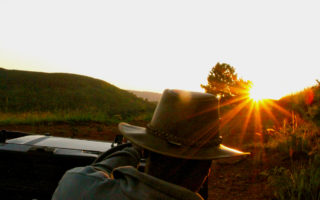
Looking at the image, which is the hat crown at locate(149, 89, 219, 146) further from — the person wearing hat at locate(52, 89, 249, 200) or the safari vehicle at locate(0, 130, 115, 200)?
the safari vehicle at locate(0, 130, 115, 200)

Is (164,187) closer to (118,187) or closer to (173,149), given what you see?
(118,187)

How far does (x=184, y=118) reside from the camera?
1727 mm

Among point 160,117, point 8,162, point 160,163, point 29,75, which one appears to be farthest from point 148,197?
point 29,75

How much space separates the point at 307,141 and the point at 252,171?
1361mm

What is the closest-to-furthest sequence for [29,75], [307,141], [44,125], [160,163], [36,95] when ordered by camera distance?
[160,163] < [307,141] < [44,125] < [36,95] < [29,75]

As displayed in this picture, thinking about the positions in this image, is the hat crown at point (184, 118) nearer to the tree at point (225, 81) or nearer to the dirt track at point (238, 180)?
the dirt track at point (238, 180)

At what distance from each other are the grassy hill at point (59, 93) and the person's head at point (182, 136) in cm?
4444

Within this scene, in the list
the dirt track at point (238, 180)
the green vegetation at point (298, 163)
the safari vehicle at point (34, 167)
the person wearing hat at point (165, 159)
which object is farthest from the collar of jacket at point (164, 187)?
the green vegetation at point (298, 163)

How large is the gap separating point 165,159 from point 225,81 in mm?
41984

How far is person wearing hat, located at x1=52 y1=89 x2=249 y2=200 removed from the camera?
1.34 metres

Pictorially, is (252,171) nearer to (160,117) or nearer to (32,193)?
(32,193)

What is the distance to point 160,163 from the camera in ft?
5.16

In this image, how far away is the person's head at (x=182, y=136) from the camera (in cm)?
156

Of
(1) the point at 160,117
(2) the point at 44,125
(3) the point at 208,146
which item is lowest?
(2) the point at 44,125
